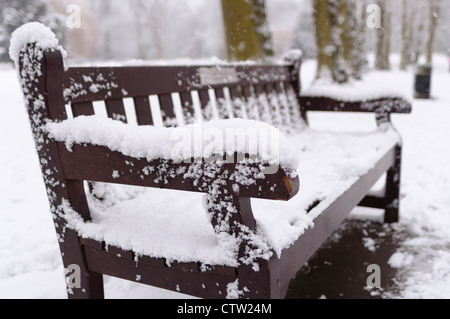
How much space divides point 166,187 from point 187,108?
1051mm

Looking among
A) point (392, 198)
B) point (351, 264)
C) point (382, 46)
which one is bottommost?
point (382, 46)

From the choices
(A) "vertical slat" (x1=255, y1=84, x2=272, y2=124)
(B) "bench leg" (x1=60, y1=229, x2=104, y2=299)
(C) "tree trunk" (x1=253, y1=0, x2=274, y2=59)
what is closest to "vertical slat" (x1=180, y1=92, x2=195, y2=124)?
(A) "vertical slat" (x1=255, y1=84, x2=272, y2=124)

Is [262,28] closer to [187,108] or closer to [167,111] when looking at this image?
[187,108]

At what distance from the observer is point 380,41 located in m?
19.7

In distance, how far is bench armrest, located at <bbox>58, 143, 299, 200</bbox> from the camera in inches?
38.7

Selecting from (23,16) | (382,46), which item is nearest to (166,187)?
(23,16)

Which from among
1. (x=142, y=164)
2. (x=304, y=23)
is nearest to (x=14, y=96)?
(x=142, y=164)

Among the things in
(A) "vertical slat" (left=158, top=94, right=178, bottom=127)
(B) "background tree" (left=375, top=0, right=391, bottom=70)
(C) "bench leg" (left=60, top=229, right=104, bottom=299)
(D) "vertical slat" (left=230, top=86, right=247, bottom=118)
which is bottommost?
(B) "background tree" (left=375, top=0, right=391, bottom=70)

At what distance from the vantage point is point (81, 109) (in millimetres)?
1556

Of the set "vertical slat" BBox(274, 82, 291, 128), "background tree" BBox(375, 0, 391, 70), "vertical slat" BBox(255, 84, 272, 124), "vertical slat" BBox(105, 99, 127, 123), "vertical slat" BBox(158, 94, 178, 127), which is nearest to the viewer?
"vertical slat" BBox(105, 99, 127, 123)

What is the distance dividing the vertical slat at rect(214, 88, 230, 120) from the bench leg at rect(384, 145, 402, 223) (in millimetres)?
1207

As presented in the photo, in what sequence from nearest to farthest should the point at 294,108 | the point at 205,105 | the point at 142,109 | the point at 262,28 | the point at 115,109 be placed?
the point at 115,109
the point at 142,109
the point at 205,105
the point at 294,108
the point at 262,28

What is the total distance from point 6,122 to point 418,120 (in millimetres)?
6640

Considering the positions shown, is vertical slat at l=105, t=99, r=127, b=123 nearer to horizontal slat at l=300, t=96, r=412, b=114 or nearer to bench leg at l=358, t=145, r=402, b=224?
horizontal slat at l=300, t=96, r=412, b=114
